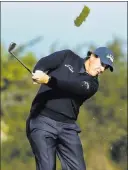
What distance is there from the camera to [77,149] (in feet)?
24.7

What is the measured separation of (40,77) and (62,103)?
2.04 feet

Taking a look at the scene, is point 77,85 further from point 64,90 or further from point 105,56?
point 105,56

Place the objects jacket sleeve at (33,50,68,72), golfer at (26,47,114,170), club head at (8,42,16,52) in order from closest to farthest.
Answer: jacket sleeve at (33,50,68,72)
golfer at (26,47,114,170)
club head at (8,42,16,52)

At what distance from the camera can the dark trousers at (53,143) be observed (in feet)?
24.0

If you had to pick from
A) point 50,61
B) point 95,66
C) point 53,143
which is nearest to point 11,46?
point 50,61

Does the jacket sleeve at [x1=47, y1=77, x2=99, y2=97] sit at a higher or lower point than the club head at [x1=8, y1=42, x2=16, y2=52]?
lower

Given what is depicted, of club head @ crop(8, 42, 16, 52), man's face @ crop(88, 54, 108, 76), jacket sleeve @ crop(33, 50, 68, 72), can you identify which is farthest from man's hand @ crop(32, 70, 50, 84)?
club head @ crop(8, 42, 16, 52)

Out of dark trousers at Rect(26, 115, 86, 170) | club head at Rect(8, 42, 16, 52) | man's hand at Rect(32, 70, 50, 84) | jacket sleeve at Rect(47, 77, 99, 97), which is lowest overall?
dark trousers at Rect(26, 115, 86, 170)

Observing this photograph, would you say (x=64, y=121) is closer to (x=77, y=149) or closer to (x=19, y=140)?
(x=77, y=149)

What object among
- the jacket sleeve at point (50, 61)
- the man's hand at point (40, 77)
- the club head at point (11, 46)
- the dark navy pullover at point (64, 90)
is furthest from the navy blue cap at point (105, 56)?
the club head at point (11, 46)

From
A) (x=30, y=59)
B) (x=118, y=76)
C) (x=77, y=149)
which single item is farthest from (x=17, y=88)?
(x=77, y=149)

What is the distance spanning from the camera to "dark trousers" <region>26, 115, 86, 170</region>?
24.0ft

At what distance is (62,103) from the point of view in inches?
286

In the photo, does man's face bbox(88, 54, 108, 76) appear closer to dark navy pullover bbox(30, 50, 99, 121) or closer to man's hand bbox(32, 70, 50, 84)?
dark navy pullover bbox(30, 50, 99, 121)
